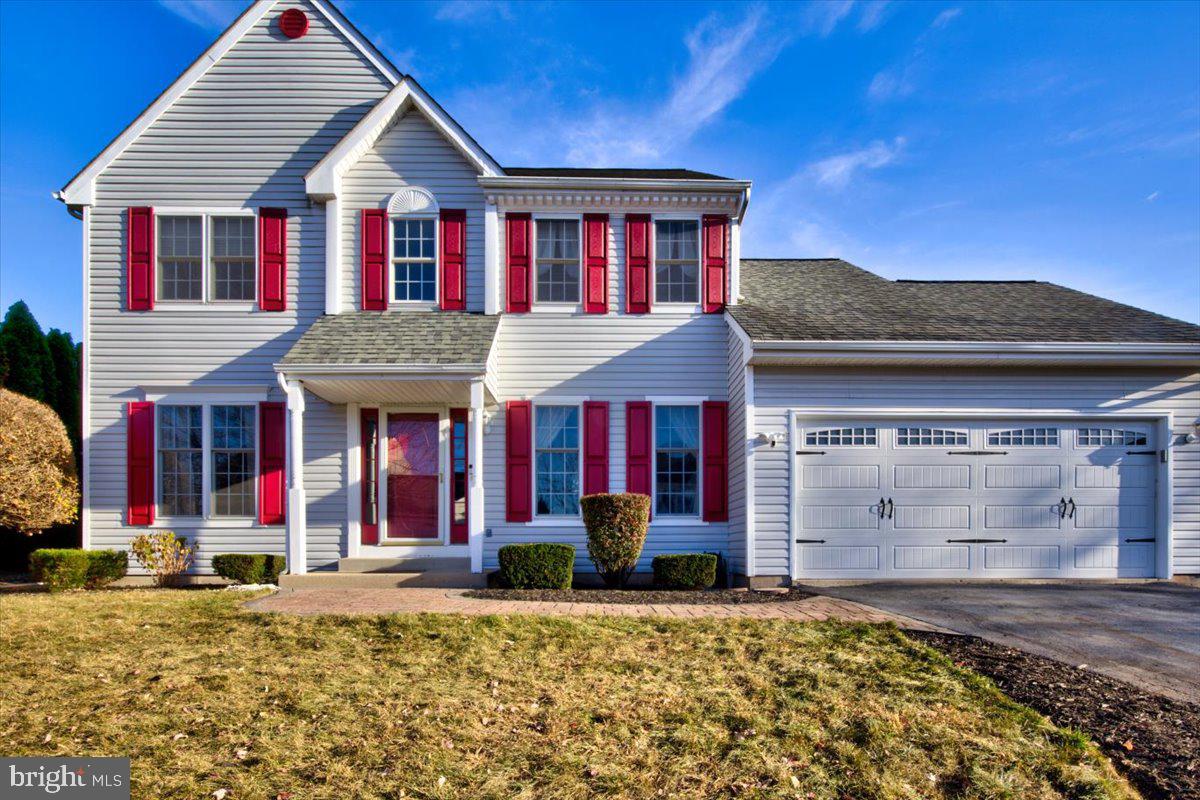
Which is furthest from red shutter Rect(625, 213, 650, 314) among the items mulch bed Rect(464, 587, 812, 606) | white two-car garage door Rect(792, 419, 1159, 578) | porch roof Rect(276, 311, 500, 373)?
mulch bed Rect(464, 587, 812, 606)

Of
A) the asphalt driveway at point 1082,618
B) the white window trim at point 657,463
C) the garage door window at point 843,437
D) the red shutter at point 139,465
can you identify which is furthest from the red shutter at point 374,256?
the asphalt driveway at point 1082,618

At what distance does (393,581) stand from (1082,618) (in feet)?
27.8

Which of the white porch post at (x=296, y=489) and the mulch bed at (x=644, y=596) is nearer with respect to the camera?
the mulch bed at (x=644, y=596)

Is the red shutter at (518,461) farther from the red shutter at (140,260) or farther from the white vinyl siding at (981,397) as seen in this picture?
the red shutter at (140,260)

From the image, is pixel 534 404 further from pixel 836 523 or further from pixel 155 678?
pixel 155 678

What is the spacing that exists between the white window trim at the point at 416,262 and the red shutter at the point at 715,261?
4276 millimetres

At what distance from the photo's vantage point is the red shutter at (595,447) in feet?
38.7

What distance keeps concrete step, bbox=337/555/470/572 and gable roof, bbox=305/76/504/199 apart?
566cm

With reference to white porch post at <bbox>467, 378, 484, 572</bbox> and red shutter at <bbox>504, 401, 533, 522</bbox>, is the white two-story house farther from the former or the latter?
white porch post at <bbox>467, 378, 484, 572</bbox>

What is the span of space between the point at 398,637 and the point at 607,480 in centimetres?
551

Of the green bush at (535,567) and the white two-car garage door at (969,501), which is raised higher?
the white two-car garage door at (969,501)

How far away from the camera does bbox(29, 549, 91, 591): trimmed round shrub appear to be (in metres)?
10.4

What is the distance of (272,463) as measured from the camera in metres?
11.6

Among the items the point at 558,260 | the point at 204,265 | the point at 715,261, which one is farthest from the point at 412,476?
the point at 715,261
